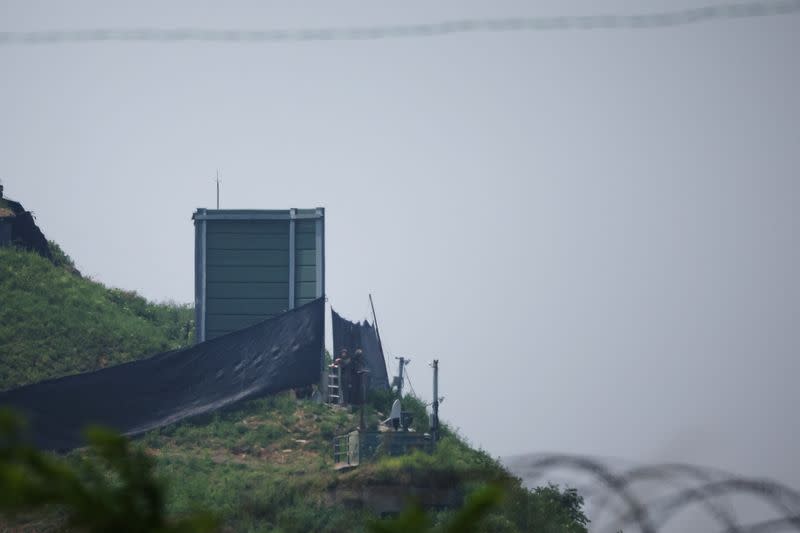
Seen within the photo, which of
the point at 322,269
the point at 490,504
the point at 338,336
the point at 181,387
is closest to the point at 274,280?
the point at 322,269

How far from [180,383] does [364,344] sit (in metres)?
4.63

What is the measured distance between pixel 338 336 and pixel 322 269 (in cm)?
338

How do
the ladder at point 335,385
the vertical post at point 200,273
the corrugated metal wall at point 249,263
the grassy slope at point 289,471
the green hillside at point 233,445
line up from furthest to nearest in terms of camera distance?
the vertical post at point 200,273 → the corrugated metal wall at point 249,263 → the ladder at point 335,385 → the green hillside at point 233,445 → the grassy slope at point 289,471

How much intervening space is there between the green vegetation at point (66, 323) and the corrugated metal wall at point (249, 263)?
7.40ft

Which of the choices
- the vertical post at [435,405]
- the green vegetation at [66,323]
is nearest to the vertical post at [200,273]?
the green vegetation at [66,323]

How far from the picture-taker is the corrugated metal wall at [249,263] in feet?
97.8

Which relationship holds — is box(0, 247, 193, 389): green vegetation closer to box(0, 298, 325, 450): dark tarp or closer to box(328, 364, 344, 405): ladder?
box(0, 298, 325, 450): dark tarp

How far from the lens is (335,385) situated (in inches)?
1049

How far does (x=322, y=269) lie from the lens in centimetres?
2950

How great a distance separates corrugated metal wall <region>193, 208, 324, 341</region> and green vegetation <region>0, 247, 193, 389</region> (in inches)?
88.8

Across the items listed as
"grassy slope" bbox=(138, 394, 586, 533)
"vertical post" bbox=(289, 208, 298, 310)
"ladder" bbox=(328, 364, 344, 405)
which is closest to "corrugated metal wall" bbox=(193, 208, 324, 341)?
"vertical post" bbox=(289, 208, 298, 310)

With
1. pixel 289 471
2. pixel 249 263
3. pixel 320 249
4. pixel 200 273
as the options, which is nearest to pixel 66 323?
pixel 200 273

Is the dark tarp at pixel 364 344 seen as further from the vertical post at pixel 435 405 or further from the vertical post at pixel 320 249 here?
the vertical post at pixel 435 405

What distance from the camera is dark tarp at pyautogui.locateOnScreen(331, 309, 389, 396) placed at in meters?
26.4
